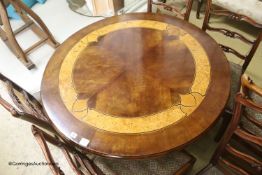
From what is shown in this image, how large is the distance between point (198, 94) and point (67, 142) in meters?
0.67

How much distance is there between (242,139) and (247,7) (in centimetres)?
160

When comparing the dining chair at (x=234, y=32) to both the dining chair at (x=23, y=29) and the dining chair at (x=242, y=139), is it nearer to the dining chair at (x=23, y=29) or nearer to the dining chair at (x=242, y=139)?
the dining chair at (x=242, y=139)

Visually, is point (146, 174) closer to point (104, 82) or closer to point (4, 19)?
point (104, 82)

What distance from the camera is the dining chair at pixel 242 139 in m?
0.88

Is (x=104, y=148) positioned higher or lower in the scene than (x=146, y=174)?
higher

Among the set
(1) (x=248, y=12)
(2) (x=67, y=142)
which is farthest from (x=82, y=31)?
(1) (x=248, y=12)

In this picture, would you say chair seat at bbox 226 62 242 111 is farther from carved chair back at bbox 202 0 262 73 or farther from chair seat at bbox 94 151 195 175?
chair seat at bbox 94 151 195 175

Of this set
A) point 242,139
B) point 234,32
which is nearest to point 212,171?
point 242,139

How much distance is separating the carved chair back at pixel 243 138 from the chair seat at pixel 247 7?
45.0 inches

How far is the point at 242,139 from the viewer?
111 centimetres

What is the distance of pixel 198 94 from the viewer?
3.85ft

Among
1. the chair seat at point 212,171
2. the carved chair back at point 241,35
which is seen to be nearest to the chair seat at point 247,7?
the carved chair back at point 241,35

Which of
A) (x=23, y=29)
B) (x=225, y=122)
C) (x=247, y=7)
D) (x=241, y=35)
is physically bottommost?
(x=225, y=122)

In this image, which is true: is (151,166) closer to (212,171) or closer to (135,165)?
(135,165)
